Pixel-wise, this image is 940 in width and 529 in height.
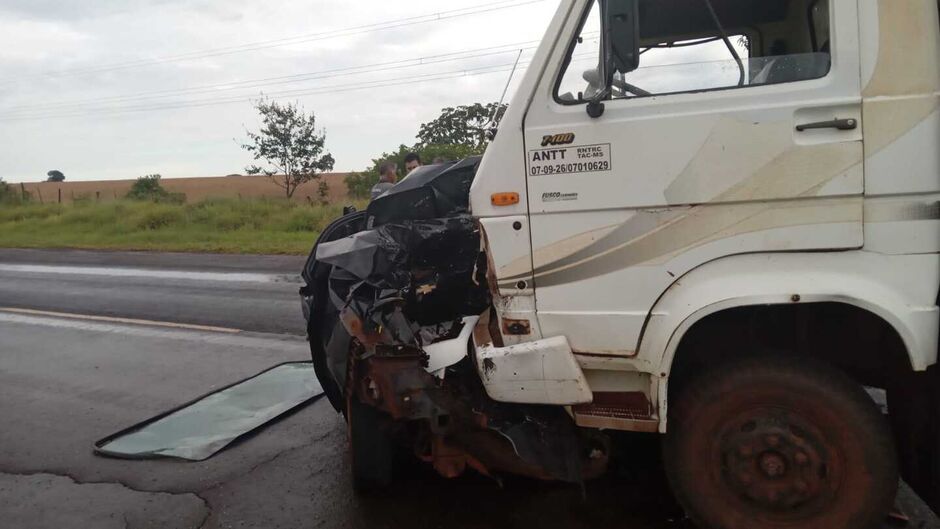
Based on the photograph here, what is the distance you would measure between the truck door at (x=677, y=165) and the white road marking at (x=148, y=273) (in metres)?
8.87

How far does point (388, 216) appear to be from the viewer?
4035 millimetres

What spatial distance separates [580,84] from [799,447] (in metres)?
1.76

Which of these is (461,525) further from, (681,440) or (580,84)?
(580,84)

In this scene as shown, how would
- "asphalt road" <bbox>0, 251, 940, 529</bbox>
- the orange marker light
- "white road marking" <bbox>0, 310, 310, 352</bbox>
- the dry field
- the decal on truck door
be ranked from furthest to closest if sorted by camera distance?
the dry field < "white road marking" <bbox>0, 310, 310, 352</bbox> < "asphalt road" <bbox>0, 251, 940, 529</bbox> < the orange marker light < the decal on truck door

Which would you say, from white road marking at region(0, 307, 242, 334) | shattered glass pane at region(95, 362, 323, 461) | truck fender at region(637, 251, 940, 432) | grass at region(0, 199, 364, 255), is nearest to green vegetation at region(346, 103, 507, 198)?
truck fender at region(637, 251, 940, 432)

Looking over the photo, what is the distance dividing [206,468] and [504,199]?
8.73 ft

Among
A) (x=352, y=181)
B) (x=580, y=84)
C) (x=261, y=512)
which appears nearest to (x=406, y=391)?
(x=261, y=512)

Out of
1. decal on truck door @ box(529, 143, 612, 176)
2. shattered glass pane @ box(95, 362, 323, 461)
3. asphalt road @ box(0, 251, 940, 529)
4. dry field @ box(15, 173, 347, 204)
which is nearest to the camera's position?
decal on truck door @ box(529, 143, 612, 176)

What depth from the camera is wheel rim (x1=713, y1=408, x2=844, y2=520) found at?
283 cm

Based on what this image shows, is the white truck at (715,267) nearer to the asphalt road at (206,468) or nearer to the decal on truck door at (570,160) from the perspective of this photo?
the decal on truck door at (570,160)

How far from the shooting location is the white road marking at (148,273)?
11688mm

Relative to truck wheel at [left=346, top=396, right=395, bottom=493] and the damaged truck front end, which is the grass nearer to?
the damaged truck front end

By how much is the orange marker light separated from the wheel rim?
1.30 metres

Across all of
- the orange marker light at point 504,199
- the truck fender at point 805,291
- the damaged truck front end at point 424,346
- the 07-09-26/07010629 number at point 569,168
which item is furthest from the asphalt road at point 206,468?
the 07-09-26/07010629 number at point 569,168
